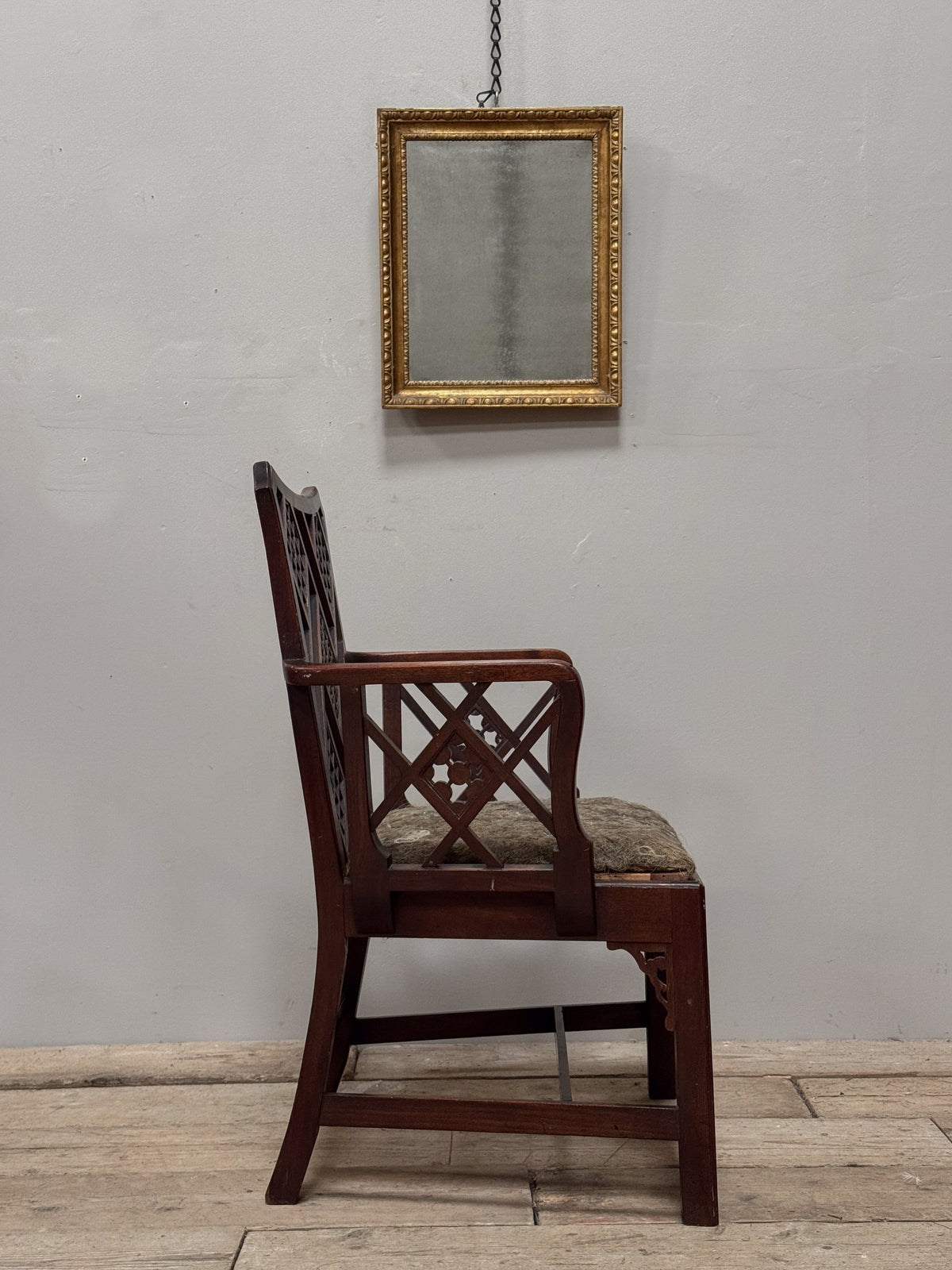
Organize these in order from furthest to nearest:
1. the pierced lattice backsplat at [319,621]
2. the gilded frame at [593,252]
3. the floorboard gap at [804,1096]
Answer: the gilded frame at [593,252] < the floorboard gap at [804,1096] < the pierced lattice backsplat at [319,621]

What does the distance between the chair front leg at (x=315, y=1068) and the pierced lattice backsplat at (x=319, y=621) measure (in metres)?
0.14

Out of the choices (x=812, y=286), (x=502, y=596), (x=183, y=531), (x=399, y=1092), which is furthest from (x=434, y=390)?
(x=399, y=1092)

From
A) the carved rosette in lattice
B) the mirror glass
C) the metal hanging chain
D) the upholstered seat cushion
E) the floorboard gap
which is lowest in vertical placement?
the floorboard gap

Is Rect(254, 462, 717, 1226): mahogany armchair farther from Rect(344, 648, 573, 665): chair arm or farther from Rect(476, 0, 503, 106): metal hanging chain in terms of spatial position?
Rect(476, 0, 503, 106): metal hanging chain

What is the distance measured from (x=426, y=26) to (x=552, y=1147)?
2.04 metres

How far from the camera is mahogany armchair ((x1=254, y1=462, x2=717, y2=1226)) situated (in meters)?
1.46

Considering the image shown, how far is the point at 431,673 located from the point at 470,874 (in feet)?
0.96

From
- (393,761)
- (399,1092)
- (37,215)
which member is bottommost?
(399,1092)

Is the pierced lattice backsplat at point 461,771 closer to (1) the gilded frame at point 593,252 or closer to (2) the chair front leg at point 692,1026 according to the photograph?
(2) the chair front leg at point 692,1026

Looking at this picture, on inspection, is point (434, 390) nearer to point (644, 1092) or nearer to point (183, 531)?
point (183, 531)

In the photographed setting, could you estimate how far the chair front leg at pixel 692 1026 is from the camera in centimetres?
149

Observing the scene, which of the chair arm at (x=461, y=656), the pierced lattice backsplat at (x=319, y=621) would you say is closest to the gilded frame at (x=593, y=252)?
the pierced lattice backsplat at (x=319, y=621)

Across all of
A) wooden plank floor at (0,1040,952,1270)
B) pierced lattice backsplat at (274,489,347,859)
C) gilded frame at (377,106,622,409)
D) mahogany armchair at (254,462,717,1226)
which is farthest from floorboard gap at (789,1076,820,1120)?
gilded frame at (377,106,622,409)

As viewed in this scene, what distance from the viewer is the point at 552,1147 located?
1756mm
